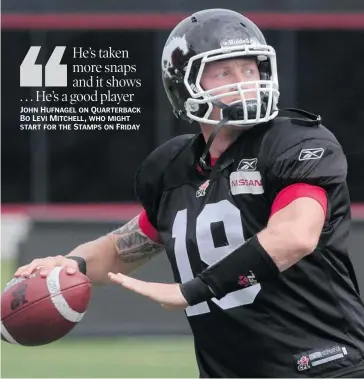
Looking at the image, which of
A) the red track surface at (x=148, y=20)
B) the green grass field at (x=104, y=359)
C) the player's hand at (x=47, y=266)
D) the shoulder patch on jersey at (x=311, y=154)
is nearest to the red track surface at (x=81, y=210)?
the green grass field at (x=104, y=359)

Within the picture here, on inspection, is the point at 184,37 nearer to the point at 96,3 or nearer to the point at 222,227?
the point at 222,227

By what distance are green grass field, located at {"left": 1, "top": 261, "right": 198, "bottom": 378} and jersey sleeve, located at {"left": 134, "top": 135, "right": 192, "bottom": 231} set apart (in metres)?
2.24

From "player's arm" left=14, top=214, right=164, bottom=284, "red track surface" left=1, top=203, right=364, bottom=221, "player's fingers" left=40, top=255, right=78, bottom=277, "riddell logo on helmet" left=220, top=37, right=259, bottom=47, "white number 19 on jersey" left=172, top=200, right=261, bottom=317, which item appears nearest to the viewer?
"white number 19 on jersey" left=172, top=200, right=261, bottom=317

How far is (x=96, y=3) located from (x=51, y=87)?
37.9 inches

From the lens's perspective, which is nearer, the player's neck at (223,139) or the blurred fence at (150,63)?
the player's neck at (223,139)

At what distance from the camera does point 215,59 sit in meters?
3.05

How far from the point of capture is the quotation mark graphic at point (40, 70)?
726 centimetres

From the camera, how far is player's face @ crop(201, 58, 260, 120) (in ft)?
10.1

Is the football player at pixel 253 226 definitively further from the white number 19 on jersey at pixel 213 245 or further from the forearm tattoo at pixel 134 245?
the forearm tattoo at pixel 134 245

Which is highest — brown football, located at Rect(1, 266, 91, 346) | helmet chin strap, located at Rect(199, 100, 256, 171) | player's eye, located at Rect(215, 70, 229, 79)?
player's eye, located at Rect(215, 70, 229, 79)

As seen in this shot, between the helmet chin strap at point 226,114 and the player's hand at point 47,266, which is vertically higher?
the helmet chin strap at point 226,114

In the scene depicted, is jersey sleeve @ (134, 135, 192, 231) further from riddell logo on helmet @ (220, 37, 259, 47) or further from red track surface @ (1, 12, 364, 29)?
red track surface @ (1, 12, 364, 29)

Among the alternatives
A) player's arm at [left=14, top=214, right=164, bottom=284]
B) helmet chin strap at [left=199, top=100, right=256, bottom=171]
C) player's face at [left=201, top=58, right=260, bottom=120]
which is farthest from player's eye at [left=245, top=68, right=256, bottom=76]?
player's arm at [left=14, top=214, right=164, bottom=284]

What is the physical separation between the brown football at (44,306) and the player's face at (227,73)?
24.6 inches
